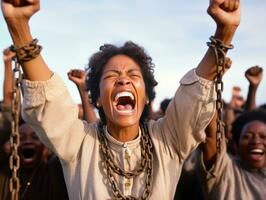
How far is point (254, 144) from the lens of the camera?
325 centimetres

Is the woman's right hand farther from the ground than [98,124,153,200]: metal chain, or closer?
farther from the ground

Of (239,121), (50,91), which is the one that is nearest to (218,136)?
(50,91)

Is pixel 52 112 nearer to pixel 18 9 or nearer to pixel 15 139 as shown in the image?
pixel 15 139

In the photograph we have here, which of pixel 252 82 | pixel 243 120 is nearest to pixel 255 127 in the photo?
pixel 243 120

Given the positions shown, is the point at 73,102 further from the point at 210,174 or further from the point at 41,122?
the point at 210,174

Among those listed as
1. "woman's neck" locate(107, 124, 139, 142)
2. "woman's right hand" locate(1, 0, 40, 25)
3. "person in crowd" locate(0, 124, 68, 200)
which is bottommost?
"person in crowd" locate(0, 124, 68, 200)

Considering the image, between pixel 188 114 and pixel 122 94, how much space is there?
335 millimetres

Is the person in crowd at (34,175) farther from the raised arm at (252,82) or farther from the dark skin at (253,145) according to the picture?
the raised arm at (252,82)

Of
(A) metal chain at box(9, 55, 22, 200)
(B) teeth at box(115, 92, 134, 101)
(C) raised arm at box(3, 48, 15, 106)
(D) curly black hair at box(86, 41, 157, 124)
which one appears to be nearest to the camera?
(A) metal chain at box(9, 55, 22, 200)

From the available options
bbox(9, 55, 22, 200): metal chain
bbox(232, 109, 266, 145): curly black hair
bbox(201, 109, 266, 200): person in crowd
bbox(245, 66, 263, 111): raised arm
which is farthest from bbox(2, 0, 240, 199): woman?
bbox(245, 66, 263, 111): raised arm

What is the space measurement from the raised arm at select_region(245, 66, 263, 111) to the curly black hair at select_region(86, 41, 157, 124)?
6.51ft

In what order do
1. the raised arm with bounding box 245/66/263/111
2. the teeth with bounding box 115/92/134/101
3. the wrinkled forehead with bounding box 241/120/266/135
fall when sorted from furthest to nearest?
the raised arm with bounding box 245/66/263/111 → the wrinkled forehead with bounding box 241/120/266/135 → the teeth with bounding box 115/92/134/101

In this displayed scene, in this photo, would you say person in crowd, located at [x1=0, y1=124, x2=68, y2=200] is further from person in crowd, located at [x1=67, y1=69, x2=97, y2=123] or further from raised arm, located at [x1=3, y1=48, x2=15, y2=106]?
person in crowd, located at [x1=67, y1=69, x2=97, y2=123]

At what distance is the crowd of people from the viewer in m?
2.06
